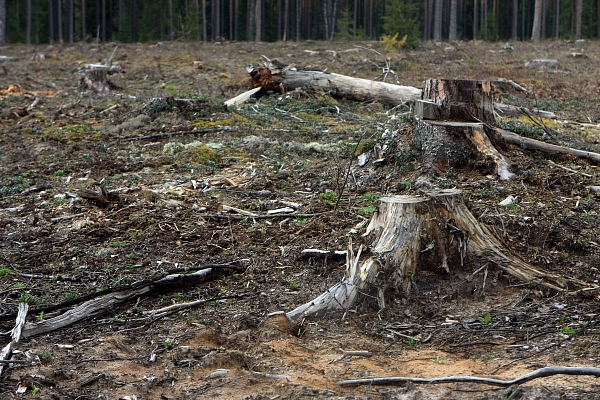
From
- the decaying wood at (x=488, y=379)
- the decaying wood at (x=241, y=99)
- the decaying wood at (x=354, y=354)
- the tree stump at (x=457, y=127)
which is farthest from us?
the decaying wood at (x=241, y=99)

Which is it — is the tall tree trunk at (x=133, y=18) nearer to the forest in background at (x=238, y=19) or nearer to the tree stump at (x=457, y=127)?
the forest in background at (x=238, y=19)

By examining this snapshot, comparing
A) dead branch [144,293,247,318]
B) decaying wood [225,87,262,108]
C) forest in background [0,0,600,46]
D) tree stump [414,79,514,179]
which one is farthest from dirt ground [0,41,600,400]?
forest in background [0,0,600,46]

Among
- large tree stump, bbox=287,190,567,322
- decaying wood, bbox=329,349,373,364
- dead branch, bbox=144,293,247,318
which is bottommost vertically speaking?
dead branch, bbox=144,293,247,318

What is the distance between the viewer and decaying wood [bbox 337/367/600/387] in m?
3.70

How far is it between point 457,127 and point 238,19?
50138mm

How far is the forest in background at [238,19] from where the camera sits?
143 ft

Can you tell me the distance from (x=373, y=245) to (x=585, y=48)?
94.9 ft

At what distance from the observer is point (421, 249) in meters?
5.31

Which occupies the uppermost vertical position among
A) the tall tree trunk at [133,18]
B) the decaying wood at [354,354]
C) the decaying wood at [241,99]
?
the tall tree trunk at [133,18]

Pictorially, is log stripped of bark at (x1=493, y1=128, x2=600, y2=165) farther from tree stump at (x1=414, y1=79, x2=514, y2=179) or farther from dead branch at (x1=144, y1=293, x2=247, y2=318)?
dead branch at (x1=144, y1=293, x2=247, y2=318)

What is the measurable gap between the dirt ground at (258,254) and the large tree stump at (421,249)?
0.31 feet

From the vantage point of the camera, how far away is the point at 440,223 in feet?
17.6

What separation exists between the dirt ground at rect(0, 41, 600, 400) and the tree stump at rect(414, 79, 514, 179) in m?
0.18

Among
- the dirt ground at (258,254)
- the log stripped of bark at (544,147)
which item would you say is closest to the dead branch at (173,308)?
the dirt ground at (258,254)
